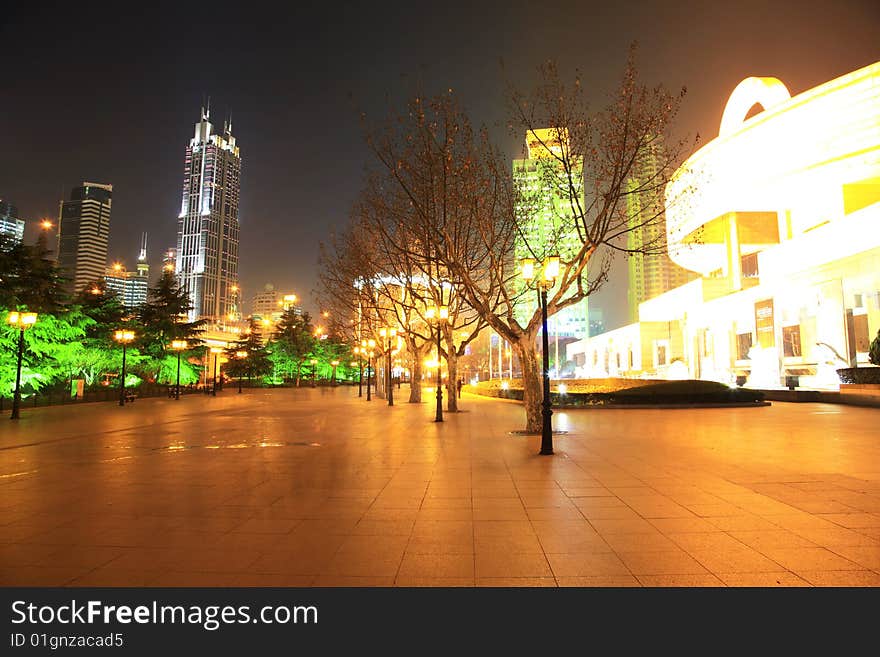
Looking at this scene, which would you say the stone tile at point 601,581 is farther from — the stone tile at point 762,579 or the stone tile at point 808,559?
the stone tile at point 808,559

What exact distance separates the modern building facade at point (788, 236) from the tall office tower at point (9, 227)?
3510 cm

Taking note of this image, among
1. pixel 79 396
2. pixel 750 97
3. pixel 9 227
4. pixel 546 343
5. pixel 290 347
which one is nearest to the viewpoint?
pixel 546 343

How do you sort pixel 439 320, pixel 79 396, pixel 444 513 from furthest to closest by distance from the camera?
pixel 79 396 < pixel 439 320 < pixel 444 513

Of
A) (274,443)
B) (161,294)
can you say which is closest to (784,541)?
(274,443)

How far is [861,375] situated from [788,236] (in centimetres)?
3852

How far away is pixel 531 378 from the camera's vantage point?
14773mm

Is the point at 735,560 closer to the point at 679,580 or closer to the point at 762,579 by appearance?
the point at 762,579

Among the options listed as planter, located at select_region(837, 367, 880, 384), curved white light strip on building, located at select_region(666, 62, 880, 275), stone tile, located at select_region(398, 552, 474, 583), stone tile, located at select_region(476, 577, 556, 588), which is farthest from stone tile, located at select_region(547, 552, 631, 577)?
curved white light strip on building, located at select_region(666, 62, 880, 275)

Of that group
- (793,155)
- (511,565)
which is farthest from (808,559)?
(793,155)

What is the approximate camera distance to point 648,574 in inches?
176

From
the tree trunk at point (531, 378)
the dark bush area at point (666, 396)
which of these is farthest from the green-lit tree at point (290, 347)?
the tree trunk at point (531, 378)

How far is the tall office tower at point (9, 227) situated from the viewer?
2622 centimetres
